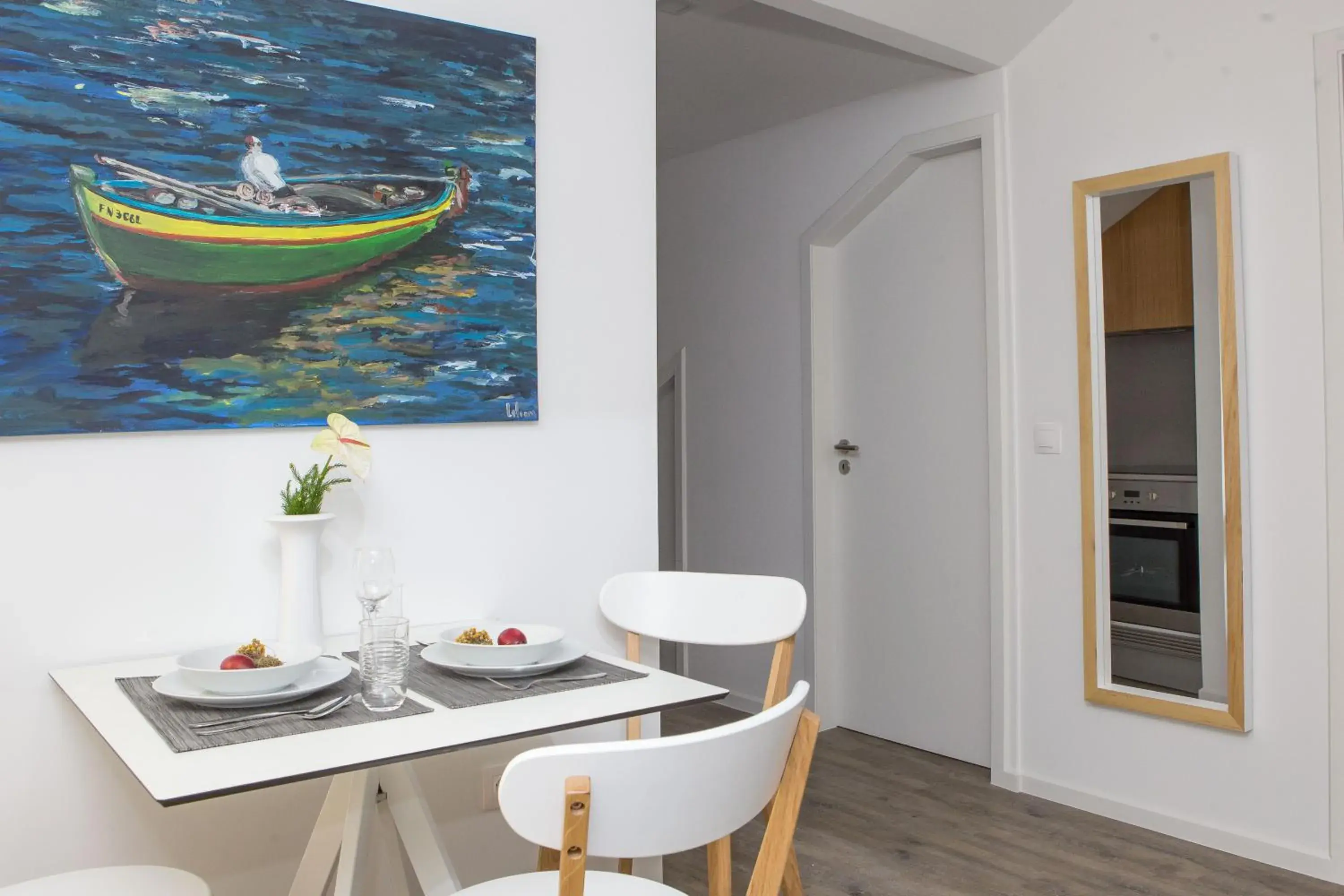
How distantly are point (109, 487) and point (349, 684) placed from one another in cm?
58

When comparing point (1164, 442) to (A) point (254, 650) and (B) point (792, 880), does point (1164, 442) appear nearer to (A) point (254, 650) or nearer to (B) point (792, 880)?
(B) point (792, 880)

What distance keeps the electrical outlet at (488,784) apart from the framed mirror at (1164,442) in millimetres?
1844

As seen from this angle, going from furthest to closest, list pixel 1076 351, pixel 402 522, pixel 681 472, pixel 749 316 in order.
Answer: pixel 681 472 → pixel 749 316 → pixel 1076 351 → pixel 402 522

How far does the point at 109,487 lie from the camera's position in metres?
1.85

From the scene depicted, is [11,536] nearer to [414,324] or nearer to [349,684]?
[349,684]

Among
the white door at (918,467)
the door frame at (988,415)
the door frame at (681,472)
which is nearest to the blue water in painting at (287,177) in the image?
the door frame at (988,415)

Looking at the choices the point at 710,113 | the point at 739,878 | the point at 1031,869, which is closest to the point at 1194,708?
the point at 1031,869

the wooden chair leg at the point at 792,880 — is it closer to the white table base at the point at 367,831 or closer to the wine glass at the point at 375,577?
the white table base at the point at 367,831

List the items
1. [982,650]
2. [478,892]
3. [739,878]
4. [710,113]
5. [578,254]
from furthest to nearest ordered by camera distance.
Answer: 1. [710,113]
2. [982,650]
3. [739,878]
4. [578,254]
5. [478,892]

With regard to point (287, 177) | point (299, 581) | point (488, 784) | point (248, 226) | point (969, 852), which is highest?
point (287, 177)

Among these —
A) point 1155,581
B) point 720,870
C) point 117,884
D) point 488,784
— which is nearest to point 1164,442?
point 1155,581

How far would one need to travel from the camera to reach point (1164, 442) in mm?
3039

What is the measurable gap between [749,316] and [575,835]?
3.49 metres

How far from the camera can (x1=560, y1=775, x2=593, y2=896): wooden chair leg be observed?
108 centimetres
